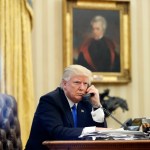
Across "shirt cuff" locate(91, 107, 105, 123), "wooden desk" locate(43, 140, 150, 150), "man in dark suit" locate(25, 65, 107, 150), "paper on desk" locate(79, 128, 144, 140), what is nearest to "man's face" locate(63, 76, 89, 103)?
"man in dark suit" locate(25, 65, 107, 150)

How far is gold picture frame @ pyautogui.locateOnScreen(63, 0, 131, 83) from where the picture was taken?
16.6ft

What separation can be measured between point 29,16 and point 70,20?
55cm

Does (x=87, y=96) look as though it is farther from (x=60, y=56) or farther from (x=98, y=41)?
(x=98, y=41)

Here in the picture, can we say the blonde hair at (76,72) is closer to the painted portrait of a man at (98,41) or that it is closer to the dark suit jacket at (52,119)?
the dark suit jacket at (52,119)

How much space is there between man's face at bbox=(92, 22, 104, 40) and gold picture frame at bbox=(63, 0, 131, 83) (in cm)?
6

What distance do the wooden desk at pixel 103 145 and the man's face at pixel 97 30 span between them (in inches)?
130

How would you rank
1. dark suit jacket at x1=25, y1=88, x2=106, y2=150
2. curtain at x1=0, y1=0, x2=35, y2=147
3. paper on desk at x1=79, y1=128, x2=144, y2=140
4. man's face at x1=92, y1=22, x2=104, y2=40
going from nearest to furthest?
paper on desk at x1=79, y1=128, x2=144, y2=140 → dark suit jacket at x1=25, y1=88, x2=106, y2=150 → curtain at x1=0, y1=0, x2=35, y2=147 → man's face at x1=92, y1=22, x2=104, y2=40

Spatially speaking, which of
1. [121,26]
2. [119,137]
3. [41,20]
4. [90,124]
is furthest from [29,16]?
[119,137]

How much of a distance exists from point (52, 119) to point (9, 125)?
0.33m

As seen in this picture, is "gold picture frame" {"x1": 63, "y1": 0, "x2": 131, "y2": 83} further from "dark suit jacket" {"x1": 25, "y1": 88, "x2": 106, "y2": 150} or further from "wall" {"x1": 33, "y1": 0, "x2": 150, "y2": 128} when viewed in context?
"dark suit jacket" {"x1": 25, "y1": 88, "x2": 106, "y2": 150}

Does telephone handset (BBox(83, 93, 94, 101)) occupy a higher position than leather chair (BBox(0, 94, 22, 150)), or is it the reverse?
telephone handset (BBox(83, 93, 94, 101))

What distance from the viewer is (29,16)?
4.88m

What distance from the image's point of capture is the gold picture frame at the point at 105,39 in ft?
16.6

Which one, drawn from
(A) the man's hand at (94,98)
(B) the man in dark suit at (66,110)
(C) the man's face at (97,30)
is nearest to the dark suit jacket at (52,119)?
(B) the man in dark suit at (66,110)
